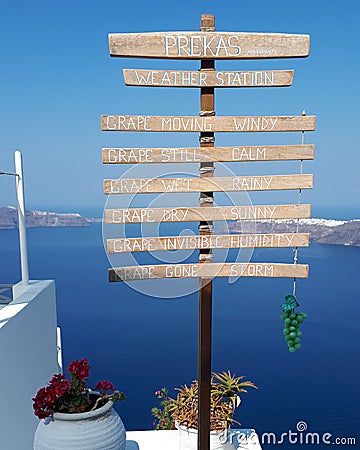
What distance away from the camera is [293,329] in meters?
1.71

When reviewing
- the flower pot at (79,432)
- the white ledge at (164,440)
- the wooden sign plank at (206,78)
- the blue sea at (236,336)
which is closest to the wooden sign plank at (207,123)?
the wooden sign plank at (206,78)

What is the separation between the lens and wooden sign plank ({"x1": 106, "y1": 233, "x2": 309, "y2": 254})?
5.19 ft

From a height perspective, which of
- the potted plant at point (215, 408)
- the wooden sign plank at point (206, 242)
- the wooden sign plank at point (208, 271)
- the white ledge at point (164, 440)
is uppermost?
the wooden sign plank at point (206, 242)

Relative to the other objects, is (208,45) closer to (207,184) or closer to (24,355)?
(207,184)

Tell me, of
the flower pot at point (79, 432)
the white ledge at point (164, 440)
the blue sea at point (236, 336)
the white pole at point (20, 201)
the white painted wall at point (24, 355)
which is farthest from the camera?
the blue sea at point (236, 336)

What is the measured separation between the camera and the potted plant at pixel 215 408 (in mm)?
2004

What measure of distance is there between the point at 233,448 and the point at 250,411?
259cm

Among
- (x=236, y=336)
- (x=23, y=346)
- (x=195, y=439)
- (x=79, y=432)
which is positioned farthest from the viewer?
(x=236, y=336)

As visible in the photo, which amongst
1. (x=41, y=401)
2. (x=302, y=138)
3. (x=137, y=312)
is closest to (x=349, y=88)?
(x=137, y=312)

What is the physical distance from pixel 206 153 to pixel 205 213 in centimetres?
23

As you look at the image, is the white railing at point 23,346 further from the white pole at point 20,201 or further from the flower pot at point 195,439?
the flower pot at point 195,439

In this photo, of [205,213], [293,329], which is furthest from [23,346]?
[293,329]

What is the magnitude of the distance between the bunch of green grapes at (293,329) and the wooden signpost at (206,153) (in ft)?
0.64

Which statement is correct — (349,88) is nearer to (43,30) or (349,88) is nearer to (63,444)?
(43,30)
